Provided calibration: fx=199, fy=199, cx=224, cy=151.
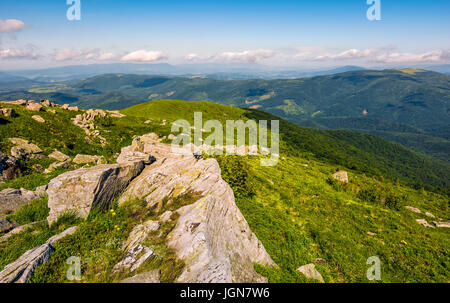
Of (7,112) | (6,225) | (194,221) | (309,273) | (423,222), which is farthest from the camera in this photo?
(7,112)

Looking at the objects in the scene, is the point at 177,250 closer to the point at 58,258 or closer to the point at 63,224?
the point at 58,258

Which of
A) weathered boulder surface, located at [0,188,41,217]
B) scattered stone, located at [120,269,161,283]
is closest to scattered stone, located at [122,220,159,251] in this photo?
scattered stone, located at [120,269,161,283]

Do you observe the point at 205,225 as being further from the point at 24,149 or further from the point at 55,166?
the point at 24,149

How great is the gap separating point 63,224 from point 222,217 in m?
9.26

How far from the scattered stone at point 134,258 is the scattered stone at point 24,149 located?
20647 mm

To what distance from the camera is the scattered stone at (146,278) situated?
7.85m

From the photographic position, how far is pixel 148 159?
725 inches

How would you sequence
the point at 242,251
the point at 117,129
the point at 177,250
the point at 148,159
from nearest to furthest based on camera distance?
the point at 177,250 < the point at 242,251 < the point at 148,159 < the point at 117,129

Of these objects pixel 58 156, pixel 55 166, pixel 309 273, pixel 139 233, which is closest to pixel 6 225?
pixel 139 233

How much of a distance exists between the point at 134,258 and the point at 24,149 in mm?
23090

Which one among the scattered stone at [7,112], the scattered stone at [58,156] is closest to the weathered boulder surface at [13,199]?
the scattered stone at [58,156]

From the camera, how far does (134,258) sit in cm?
893

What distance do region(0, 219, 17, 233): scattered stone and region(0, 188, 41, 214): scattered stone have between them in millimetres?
1578

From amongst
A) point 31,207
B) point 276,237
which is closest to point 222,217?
point 276,237
